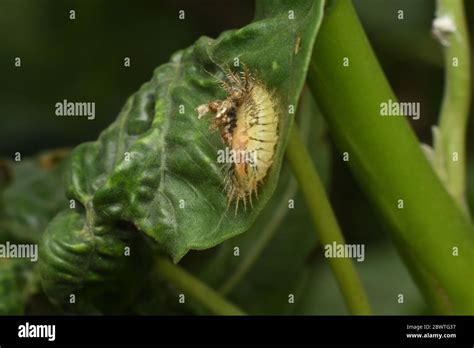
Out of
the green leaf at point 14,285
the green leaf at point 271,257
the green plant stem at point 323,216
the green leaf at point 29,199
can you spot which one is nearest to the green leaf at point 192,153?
the green plant stem at point 323,216

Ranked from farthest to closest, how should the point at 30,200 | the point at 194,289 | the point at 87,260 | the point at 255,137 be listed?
the point at 30,200, the point at 194,289, the point at 87,260, the point at 255,137

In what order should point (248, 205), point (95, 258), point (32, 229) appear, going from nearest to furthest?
point (248, 205), point (95, 258), point (32, 229)

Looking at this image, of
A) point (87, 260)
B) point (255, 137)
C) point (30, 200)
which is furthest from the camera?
point (30, 200)

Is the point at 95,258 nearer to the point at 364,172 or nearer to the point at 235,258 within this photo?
the point at 364,172

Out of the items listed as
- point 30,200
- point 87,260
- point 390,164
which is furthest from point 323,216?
point 30,200

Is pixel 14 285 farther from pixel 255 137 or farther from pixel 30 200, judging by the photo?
pixel 255 137

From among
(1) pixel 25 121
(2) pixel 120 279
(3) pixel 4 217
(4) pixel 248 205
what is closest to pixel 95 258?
(2) pixel 120 279
